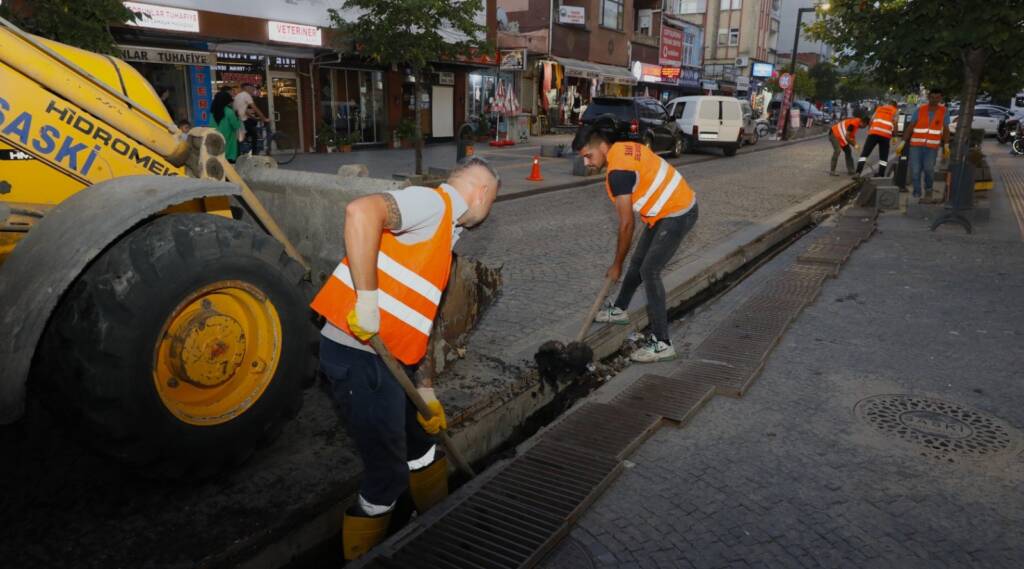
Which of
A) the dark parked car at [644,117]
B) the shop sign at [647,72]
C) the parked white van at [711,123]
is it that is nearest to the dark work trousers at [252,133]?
the dark parked car at [644,117]

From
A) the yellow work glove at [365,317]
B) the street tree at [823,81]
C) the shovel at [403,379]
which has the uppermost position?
the street tree at [823,81]

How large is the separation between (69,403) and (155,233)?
733 mm

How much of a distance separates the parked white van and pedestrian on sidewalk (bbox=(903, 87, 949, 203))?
9.78 meters

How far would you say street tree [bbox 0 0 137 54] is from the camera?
7770 mm

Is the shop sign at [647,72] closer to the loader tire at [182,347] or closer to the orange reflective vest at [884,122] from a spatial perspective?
the orange reflective vest at [884,122]

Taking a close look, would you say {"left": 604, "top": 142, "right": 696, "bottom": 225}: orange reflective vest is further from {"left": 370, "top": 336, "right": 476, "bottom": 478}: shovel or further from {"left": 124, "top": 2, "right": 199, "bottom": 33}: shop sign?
{"left": 124, "top": 2, "right": 199, "bottom": 33}: shop sign

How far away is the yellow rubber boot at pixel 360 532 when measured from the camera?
275cm

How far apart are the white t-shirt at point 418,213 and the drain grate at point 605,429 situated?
1557 millimetres

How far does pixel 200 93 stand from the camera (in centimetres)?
1625

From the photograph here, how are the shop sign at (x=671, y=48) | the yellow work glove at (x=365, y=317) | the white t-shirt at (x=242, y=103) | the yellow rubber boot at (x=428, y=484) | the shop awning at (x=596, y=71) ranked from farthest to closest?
1. the shop sign at (x=671, y=48)
2. the shop awning at (x=596, y=71)
3. the white t-shirt at (x=242, y=103)
4. the yellow rubber boot at (x=428, y=484)
5. the yellow work glove at (x=365, y=317)

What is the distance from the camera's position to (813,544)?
110 inches

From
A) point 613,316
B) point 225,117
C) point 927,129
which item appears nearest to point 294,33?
point 225,117

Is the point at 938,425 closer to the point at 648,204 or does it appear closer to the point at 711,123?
the point at 648,204

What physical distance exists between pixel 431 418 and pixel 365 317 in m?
0.69
